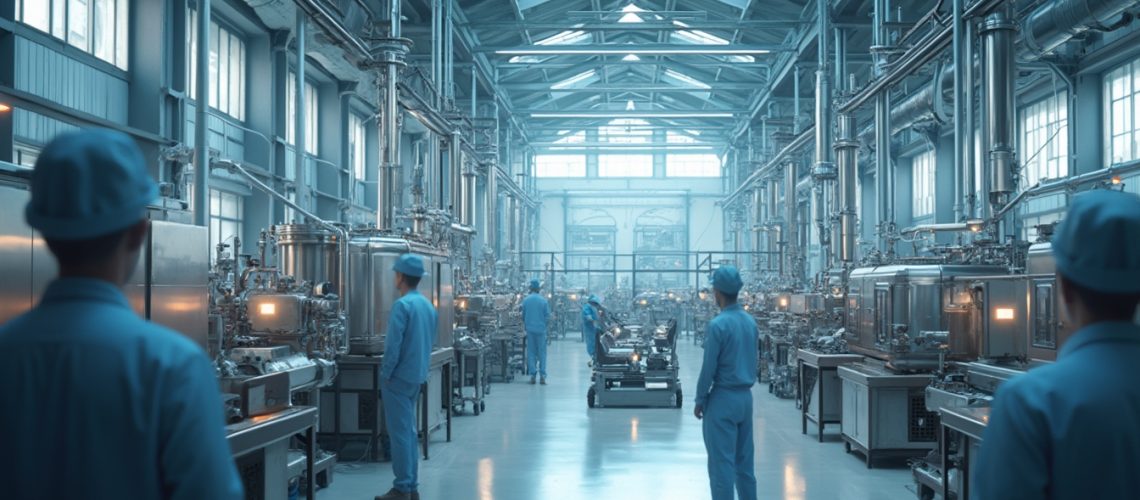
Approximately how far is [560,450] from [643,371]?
3.36 meters

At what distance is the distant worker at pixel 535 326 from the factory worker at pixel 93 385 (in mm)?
13013

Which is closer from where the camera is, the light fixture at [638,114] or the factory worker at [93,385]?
the factory worker at [93,385]

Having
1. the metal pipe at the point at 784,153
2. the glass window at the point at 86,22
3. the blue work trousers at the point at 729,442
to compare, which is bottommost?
the blue work trousers at the point at 729,442

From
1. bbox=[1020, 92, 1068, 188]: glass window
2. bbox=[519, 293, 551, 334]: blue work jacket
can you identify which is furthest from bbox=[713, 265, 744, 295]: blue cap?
bbox=[1020, 92, 1068, 188]: glass window

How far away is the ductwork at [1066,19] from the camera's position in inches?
366

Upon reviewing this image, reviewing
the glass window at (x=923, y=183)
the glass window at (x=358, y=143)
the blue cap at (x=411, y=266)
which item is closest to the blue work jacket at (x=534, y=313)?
the glass window at (x=358, y=143)

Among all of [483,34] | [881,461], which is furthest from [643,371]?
[483,34]

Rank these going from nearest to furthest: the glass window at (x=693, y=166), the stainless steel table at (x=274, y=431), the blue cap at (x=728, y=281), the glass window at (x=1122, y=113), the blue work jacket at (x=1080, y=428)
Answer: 1. the blue work jacket at (x=1080, y=428)
2. the stainless steel table at (x=274, y=431)
3. the blue cap at (x=728, y=281)
4. the glass window at (x=1122, y=113)
5. the glass window at (x=693, y=166)

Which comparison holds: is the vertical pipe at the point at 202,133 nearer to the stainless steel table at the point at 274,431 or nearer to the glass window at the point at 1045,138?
the stainless steel table at the point at 274,431

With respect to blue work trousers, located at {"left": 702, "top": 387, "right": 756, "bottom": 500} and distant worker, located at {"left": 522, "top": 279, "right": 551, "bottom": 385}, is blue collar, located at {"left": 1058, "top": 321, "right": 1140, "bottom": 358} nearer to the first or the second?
blue work trousers, located at {"left": 702, "top": 387, "right": 756, "bottom": 500}

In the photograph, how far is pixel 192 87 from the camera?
12117 millimetres

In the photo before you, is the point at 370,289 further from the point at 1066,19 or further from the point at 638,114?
the point at 638,114

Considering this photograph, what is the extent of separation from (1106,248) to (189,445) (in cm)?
169

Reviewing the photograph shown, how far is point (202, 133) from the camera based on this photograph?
7.09 meters
